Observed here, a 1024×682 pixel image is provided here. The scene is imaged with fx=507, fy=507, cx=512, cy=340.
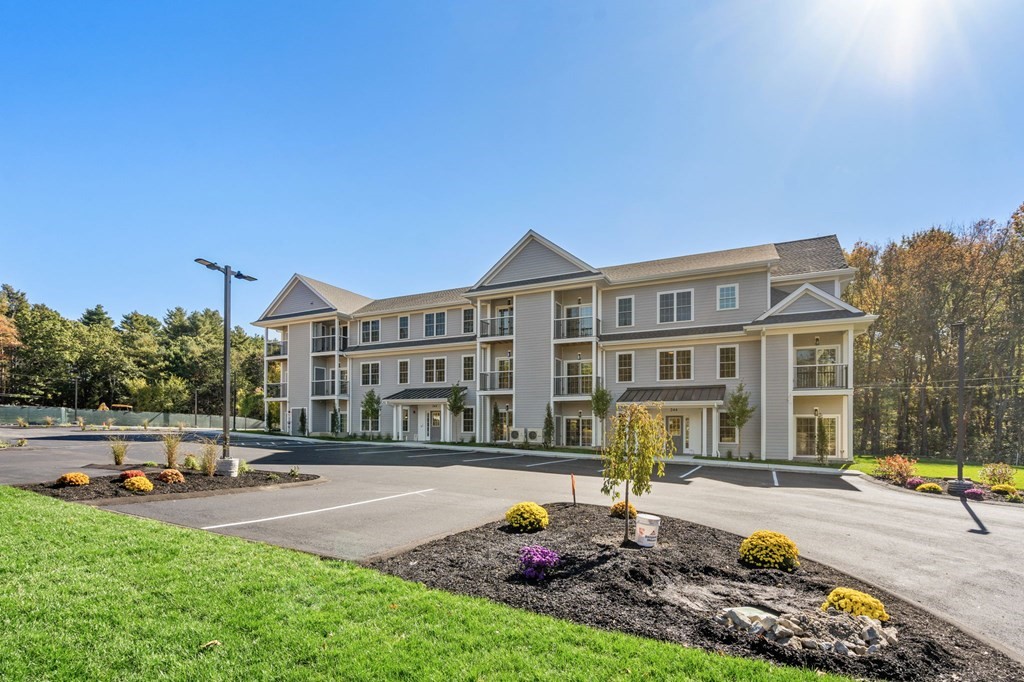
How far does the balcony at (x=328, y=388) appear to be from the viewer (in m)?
35.1

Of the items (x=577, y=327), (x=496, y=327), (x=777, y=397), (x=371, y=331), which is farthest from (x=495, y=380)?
(x=777, y=397)

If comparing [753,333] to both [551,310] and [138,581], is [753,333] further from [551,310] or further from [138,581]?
[138,581]

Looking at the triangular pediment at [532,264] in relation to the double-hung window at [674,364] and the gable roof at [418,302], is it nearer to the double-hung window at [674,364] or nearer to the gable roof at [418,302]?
the gable roof at [418,302]

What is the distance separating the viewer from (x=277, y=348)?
3950 centimetres

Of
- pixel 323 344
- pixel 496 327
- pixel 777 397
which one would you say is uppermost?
pixel 496 327

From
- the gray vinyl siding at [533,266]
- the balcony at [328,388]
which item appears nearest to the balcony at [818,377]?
the gray vinyl siding at [533,266]

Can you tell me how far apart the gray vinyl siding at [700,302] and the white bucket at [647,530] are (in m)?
19.1

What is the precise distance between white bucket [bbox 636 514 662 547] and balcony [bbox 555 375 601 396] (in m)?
19.4

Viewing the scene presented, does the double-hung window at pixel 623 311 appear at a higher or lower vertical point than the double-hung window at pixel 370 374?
higher

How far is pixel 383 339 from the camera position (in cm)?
3481

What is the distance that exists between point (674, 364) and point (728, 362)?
8.12 feet

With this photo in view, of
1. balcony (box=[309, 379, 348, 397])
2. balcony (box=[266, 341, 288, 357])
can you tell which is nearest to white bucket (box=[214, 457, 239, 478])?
balcony (box=[309, 379, 348, 397])

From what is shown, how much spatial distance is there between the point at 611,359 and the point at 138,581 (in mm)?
22969

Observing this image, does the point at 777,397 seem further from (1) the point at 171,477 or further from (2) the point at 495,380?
(1) the point at 171,477
